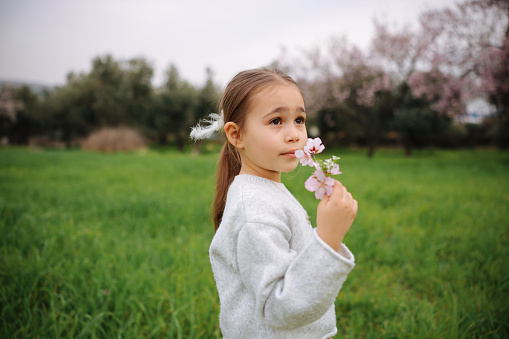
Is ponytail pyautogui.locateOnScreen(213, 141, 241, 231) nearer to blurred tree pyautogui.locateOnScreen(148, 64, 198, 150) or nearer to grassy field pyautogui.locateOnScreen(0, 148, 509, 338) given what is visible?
grassy field pyautogui.locateOnScreen(0, 148, 509, 338)

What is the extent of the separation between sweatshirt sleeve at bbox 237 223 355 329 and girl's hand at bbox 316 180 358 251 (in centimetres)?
3

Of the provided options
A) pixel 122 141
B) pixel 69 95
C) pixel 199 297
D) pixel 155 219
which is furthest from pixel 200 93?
pixel 199 297

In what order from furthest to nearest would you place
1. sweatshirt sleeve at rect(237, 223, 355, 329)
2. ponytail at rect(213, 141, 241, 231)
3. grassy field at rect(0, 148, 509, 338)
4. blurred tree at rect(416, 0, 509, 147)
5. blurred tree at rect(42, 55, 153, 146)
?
blurred tree at rect(42, 55, 153, 146) < blurred tree at rect(416, 0, 509, 147) < grassy field at rect(0, 148, 509, 338) < ponytail at rect(213, 141, 241, 231) < sweatshirt sleeve at rect(237, 223, 355, 329)

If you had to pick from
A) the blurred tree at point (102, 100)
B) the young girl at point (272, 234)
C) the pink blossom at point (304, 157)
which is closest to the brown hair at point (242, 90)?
the young girl at point (272, 234)

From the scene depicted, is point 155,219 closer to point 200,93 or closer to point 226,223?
point 226,223

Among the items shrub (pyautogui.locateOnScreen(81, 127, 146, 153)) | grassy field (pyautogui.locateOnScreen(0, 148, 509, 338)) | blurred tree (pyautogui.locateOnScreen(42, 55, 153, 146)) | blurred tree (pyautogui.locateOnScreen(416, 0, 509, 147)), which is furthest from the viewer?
blurred tree (pyautogui.locateOnScreen(42, 55, 153, 146))

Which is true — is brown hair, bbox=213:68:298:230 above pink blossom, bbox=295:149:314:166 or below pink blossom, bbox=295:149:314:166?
above

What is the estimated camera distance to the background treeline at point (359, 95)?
10320mm

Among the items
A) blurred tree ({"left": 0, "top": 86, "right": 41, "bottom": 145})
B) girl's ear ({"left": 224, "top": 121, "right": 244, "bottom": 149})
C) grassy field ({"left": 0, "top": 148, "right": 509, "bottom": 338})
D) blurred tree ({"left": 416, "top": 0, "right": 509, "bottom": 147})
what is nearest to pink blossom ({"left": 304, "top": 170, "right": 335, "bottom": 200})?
girl's ear ({"left": 224, "top": 121, "right": 244, "bottom": 149})

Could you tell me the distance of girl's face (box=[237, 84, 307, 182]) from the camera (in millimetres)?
1025

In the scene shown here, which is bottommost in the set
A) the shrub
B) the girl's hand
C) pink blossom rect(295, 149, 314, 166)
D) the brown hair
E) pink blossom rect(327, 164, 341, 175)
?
the shrub

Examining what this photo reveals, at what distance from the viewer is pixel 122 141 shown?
19.4m

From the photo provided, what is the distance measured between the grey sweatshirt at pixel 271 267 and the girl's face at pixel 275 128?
0.10 m

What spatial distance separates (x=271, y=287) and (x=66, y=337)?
1.57 metres
